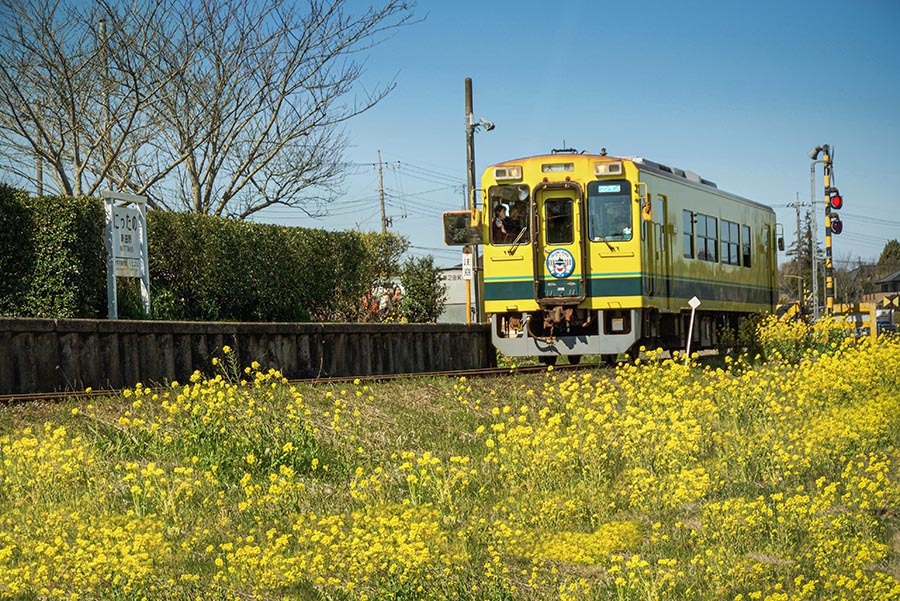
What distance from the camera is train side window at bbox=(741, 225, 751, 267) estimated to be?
2333cm

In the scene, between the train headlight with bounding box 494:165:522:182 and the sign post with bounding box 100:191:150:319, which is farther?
the train headlight with bounding box 494:165:522:182

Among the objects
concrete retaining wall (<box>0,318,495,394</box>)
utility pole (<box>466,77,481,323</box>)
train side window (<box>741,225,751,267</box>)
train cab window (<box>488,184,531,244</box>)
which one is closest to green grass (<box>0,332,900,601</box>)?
concrete retaining wall (<box>0,318,495,394</box>)

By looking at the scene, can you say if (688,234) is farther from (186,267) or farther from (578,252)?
(186,267)

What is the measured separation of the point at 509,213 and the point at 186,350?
5.99 m

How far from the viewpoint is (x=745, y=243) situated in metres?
23.5

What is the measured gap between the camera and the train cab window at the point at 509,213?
18.2m

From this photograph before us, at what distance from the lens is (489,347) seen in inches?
885

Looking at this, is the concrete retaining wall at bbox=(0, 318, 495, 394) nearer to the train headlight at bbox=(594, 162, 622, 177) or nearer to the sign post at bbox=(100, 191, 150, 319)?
the sign post at bbox=(100, 191, 150, 319)

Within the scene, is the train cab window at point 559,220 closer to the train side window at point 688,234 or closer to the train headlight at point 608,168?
the train headlight at point 608,168

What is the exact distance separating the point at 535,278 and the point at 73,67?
30.0ft

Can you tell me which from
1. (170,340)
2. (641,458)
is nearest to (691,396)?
(641,458)

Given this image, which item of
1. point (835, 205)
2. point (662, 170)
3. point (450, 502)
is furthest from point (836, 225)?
point (450, 502)

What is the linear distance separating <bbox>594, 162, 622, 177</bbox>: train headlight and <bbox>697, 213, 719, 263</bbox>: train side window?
362 cm

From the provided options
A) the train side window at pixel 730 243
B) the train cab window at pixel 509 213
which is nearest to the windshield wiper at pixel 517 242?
the train cab window at pixel 509 213
